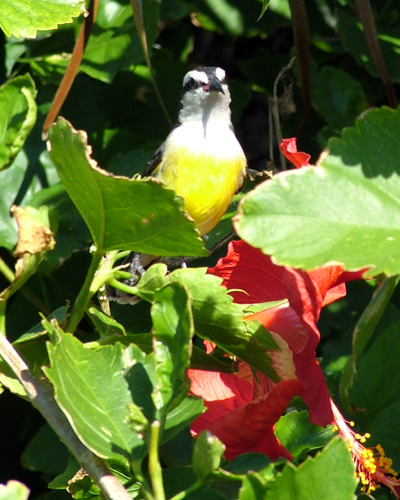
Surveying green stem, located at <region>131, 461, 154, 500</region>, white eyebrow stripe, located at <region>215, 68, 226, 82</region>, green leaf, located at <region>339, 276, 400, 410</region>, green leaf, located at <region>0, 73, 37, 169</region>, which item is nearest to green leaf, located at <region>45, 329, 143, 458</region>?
green stem, located at <region>131, 461, 154, 500</region>

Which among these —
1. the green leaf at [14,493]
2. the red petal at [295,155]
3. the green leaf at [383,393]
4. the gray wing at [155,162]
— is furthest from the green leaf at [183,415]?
the gray wing at [155,162]

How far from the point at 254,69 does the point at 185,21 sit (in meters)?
0.26

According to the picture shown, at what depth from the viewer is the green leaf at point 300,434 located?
1.03 meters

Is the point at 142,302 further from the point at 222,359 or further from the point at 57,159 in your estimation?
the point at 57,159

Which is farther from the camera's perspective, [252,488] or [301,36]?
[301,36]

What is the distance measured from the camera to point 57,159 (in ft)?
2.98

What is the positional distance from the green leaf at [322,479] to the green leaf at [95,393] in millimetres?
157

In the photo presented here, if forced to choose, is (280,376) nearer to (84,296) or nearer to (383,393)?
(84,296)

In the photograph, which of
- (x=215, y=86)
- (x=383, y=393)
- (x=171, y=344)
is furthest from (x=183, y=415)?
(x=215, y=86)

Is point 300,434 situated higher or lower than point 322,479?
lower

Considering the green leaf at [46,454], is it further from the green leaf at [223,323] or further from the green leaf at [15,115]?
the green leaf at [223,323]

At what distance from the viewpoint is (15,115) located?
1417 millimetres

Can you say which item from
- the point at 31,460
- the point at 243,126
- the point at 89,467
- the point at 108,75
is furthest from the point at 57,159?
the point at 243,126

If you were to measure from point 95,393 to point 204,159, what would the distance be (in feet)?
5.51
